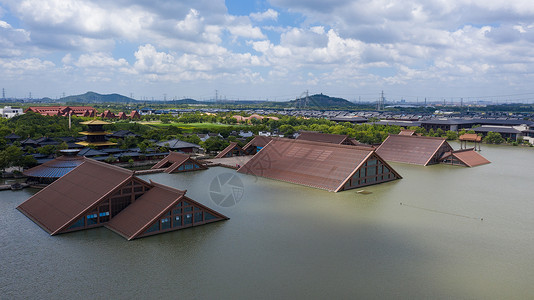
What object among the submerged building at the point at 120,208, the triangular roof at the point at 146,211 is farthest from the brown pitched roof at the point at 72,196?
the triangular roof at the point at 146,211

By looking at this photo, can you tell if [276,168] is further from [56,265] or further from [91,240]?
[56,265]

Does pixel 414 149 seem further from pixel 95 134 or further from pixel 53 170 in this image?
pixel 95 134

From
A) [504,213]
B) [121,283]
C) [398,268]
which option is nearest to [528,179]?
[504,213]

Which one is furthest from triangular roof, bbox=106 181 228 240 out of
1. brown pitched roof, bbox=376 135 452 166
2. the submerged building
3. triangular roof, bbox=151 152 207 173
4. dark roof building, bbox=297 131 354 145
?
dark roof building, bbox=297 131 354 145

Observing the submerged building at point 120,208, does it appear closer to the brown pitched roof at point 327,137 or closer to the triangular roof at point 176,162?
the triangular roof at point 176,162

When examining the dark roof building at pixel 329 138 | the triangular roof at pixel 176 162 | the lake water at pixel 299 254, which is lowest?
the lake water at pixel 299 254

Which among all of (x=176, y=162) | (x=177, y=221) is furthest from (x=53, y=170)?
(x=177, y=221)

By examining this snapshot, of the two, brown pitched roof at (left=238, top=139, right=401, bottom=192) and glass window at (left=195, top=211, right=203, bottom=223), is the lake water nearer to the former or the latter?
glass window at (left=195, top=211, right=203, bottom=223)
